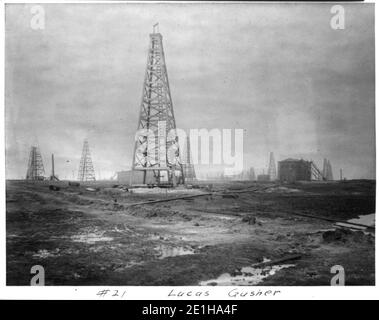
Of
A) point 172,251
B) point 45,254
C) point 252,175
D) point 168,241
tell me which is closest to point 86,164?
point 45,254

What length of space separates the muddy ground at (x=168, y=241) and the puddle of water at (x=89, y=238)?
0.03m

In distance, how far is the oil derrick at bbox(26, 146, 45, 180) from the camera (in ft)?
35.3

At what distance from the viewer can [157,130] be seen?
13984 millimetres

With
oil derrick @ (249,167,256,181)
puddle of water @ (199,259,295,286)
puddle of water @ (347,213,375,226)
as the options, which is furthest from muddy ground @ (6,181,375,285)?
oil derrick @ (249,167,256,181)

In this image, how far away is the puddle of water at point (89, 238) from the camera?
9500 mm

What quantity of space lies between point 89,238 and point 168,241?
7.60 ft

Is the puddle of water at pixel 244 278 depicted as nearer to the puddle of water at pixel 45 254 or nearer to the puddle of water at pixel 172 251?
the puddle of water at pixel 172 251

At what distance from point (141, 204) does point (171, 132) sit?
10.1 feet

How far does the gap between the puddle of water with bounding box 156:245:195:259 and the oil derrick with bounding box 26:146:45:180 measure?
520cm

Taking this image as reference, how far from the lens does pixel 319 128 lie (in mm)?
11523

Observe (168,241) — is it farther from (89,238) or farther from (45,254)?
(45,254)
